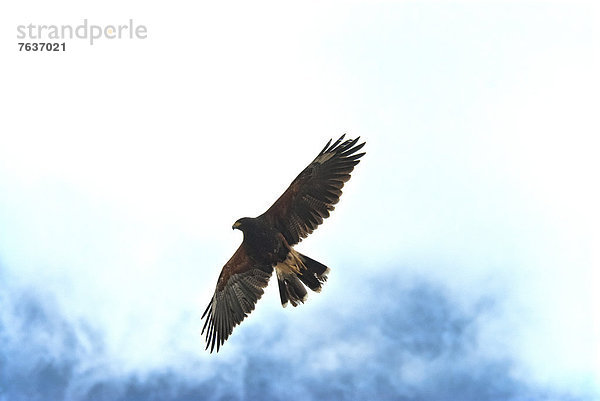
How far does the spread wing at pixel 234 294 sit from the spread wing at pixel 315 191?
112cm

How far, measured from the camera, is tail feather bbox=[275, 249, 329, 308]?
42.9ft

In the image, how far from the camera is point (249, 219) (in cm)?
1304

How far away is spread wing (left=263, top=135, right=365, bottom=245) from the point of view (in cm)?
1277

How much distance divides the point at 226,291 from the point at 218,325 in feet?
2.17

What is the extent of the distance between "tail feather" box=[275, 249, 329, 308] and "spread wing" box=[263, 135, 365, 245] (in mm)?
367

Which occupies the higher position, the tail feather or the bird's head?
the bird's head

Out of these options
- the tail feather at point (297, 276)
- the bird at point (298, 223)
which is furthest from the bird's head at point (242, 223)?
the tail feather at point (297, 276)

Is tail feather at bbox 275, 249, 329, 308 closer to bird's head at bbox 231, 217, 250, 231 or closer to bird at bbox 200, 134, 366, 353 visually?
bird at bbox 200, 134, 366, 353

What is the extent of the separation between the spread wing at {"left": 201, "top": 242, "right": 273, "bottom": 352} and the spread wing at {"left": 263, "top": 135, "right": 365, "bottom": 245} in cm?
112

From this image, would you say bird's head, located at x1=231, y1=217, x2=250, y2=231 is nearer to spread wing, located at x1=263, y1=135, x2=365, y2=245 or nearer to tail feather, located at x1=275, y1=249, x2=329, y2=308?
spread wing, located at x1=263, y1=135, x2=365, y2=245

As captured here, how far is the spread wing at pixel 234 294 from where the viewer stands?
45.6 ft

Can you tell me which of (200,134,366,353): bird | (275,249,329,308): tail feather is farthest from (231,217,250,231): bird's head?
(275,249,329,308): tail feather

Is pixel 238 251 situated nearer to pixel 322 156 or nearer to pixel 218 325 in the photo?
pixel 218 325

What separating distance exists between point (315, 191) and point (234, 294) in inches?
108
